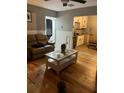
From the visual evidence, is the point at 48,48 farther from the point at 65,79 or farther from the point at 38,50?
the point at 65,79

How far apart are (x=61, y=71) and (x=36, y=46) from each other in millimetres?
1929

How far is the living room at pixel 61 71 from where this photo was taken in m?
2.97

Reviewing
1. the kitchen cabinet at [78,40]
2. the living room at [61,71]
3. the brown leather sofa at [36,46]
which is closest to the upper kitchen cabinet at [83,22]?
the kitchen cabinet at [78,40]

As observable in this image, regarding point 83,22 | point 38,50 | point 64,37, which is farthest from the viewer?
point 83,22

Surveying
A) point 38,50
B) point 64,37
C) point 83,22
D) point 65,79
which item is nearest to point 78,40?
point 83,22

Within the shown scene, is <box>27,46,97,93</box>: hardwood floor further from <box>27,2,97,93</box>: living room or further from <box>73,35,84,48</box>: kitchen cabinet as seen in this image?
<box>73,35,84,48</box>: kitchen cabinet

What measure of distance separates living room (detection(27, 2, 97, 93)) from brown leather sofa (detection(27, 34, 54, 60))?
0.05m

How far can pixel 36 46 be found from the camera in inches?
208

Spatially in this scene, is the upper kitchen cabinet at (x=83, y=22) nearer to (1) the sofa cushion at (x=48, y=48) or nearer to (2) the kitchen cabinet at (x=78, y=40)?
(2) the kitchen cabinet at (x=78, y=40)
